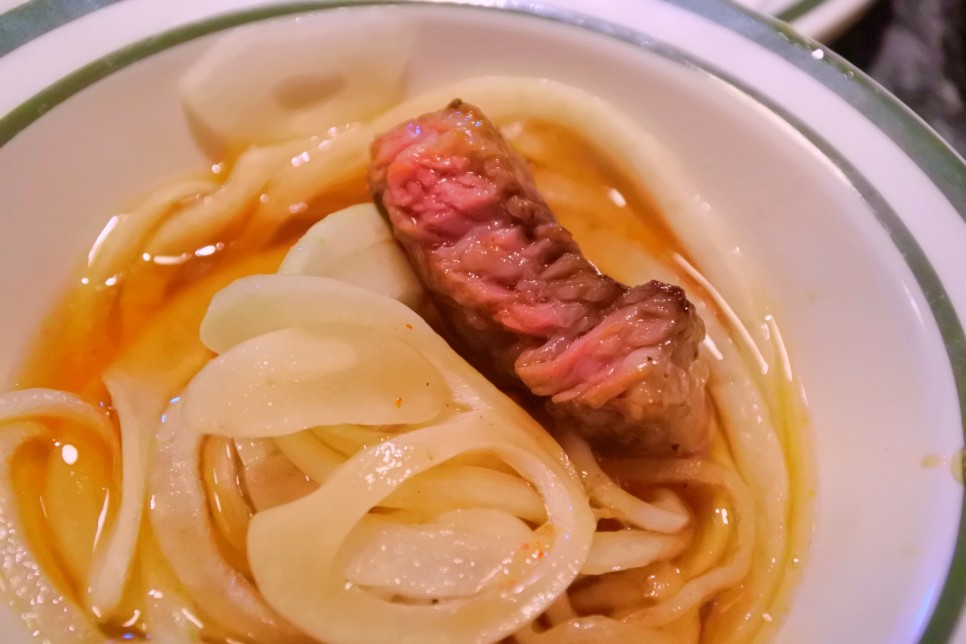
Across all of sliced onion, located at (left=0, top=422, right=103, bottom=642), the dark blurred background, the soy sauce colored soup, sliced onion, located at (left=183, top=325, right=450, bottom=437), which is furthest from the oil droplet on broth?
the dark blurred background

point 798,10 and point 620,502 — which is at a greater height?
point 798,10

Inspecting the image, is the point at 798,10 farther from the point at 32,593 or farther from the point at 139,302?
the point at 32,593

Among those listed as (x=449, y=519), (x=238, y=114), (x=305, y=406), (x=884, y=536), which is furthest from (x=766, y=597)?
(x=238, y=114)

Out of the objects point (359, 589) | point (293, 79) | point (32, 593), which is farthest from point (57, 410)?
point (293, 79)

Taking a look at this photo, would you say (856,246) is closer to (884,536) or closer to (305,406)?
(884,536)

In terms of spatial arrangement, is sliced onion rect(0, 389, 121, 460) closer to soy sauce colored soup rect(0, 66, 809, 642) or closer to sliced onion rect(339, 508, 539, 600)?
soy sauce colored soup rect(0, 66, 809, 642)

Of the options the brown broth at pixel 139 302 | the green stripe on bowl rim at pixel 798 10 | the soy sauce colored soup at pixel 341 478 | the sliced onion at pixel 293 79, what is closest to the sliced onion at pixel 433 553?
the soy sauce colored soup at pixel 341 478

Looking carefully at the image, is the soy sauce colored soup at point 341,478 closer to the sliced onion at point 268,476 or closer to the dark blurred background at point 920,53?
the sliced onion at point 268,476
